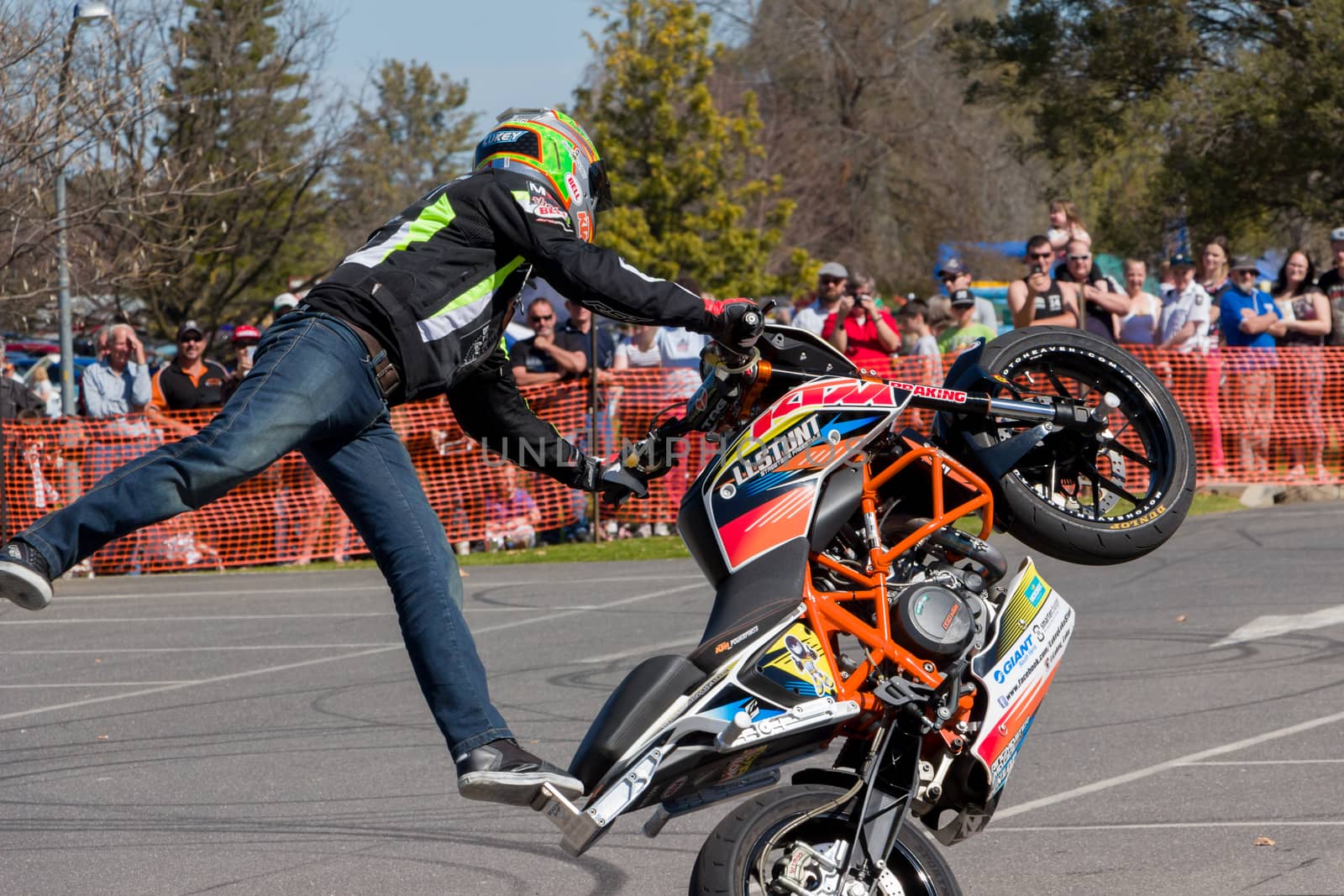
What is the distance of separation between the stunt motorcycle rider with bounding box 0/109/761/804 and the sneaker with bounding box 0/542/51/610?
0.12m

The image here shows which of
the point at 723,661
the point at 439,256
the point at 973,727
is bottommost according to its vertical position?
the point at 973,727

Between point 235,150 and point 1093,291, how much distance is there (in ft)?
37.4

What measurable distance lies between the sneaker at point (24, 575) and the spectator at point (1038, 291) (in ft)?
26.2

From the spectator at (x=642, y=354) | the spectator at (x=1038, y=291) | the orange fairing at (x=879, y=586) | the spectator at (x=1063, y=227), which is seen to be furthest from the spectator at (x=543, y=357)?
the orange fairing at (x=879, y=586)

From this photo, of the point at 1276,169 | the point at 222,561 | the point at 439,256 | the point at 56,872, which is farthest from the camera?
the point at 1276,169

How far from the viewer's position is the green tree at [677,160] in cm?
3459

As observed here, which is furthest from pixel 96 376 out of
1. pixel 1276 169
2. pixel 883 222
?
pixel 883 222

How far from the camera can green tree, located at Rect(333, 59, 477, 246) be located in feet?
72.5

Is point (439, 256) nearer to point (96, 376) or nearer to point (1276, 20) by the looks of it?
point (96, 376)

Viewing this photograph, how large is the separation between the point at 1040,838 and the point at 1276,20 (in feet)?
74.4

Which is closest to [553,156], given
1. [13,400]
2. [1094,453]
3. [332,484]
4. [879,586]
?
[332,484]

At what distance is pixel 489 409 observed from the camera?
14.7ft

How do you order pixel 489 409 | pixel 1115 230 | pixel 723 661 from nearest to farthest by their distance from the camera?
pixel 723 661, pixel 489 409, pixel 1115 230

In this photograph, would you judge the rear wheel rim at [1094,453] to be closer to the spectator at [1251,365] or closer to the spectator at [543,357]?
the spectator at [543,357]
